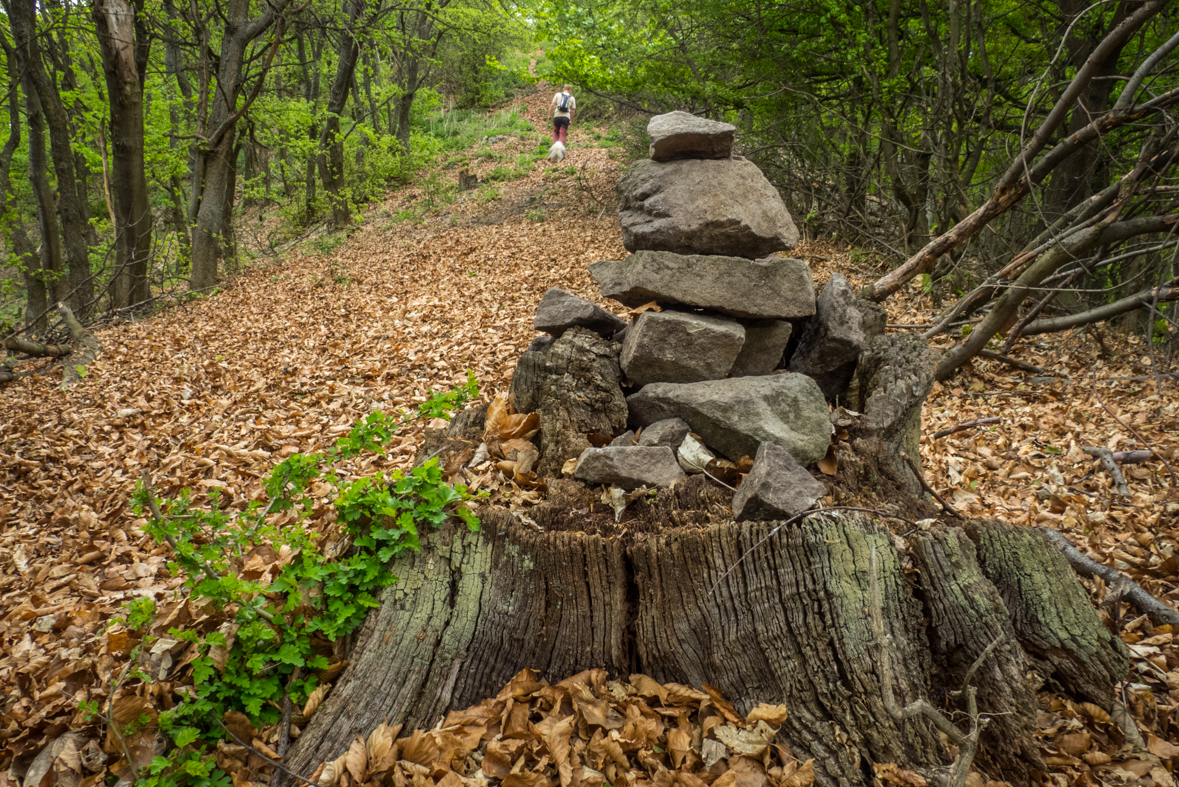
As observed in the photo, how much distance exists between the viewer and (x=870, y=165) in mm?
8164

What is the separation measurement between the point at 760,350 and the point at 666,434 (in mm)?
1156

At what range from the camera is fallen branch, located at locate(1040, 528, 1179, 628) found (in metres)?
2.55

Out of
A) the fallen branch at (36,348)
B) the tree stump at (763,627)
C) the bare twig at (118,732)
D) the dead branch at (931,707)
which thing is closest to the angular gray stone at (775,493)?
the tree stump at (763,627)

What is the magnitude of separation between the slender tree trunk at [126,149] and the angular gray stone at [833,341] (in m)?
9.51

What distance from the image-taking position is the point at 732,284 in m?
3.68

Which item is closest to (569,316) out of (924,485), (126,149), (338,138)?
(924,485)

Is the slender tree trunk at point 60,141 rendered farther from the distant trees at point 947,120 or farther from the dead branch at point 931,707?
the dead branch at point 931,707

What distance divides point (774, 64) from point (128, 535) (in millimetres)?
9586

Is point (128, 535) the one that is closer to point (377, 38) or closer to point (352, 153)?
point (377, 38)

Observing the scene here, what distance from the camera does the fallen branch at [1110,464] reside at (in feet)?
12.1

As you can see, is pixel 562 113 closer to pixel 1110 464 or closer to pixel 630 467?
pixel 1110 464

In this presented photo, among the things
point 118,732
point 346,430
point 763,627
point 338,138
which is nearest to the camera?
point 118,732

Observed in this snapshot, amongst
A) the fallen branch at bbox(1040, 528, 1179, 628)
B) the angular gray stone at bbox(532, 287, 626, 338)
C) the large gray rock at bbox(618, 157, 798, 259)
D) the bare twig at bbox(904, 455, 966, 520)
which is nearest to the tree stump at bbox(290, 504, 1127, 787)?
the fallen branch at bbox(1040, 528, 1179, 628)

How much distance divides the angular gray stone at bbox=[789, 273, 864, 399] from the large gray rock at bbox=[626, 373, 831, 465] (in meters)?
0.51
